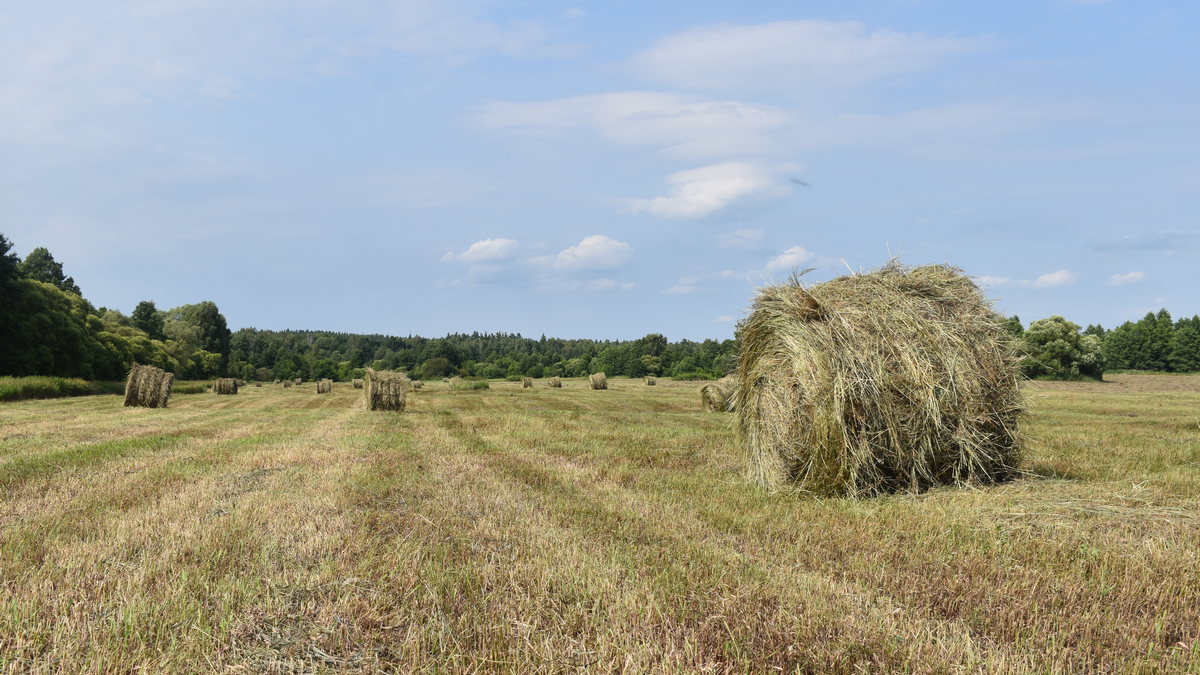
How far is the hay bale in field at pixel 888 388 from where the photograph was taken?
289 inches

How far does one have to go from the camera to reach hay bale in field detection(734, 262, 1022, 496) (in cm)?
734

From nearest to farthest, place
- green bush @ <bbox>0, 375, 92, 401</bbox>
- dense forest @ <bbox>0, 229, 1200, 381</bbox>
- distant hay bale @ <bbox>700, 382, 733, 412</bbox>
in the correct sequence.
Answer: distant hay bale @ <bbox>700, 382, 733, 412</bbox>
green bush @ <bbox>0, 375, 92, 401</bbox>
dense forest @ <bbox>0, 229, 1200, 381</bbox>

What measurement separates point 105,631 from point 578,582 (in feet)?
8.16

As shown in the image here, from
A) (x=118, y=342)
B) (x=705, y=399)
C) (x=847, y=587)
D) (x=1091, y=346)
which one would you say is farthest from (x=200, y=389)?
(x=1091, y=346)

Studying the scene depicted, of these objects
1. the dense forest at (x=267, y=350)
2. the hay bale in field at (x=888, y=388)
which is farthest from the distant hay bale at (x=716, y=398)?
the hay bale in field at (x=888, y=388)

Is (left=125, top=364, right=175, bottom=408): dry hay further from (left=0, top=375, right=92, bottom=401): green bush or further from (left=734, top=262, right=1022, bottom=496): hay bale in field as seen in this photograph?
(left=734, top=262, right=1022, bottom=496): hay bale in field

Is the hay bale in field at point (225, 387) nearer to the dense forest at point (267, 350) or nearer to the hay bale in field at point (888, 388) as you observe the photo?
the dense forest at point (267, 350)

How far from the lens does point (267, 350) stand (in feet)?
453

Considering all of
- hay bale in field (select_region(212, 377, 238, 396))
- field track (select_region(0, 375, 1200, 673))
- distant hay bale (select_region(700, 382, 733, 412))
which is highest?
distant hay bale (select_region(700, 382, 733, 412))

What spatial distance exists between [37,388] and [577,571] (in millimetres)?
33351

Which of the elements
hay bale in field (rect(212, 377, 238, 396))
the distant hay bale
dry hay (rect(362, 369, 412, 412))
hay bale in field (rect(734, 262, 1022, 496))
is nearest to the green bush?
hay bale in field (rect(212, 377, 238, 396))

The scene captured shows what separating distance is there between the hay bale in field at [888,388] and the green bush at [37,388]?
99.4ft

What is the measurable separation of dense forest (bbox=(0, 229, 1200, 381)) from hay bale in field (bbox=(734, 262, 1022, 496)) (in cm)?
86

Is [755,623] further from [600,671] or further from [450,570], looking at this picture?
[450,570]
